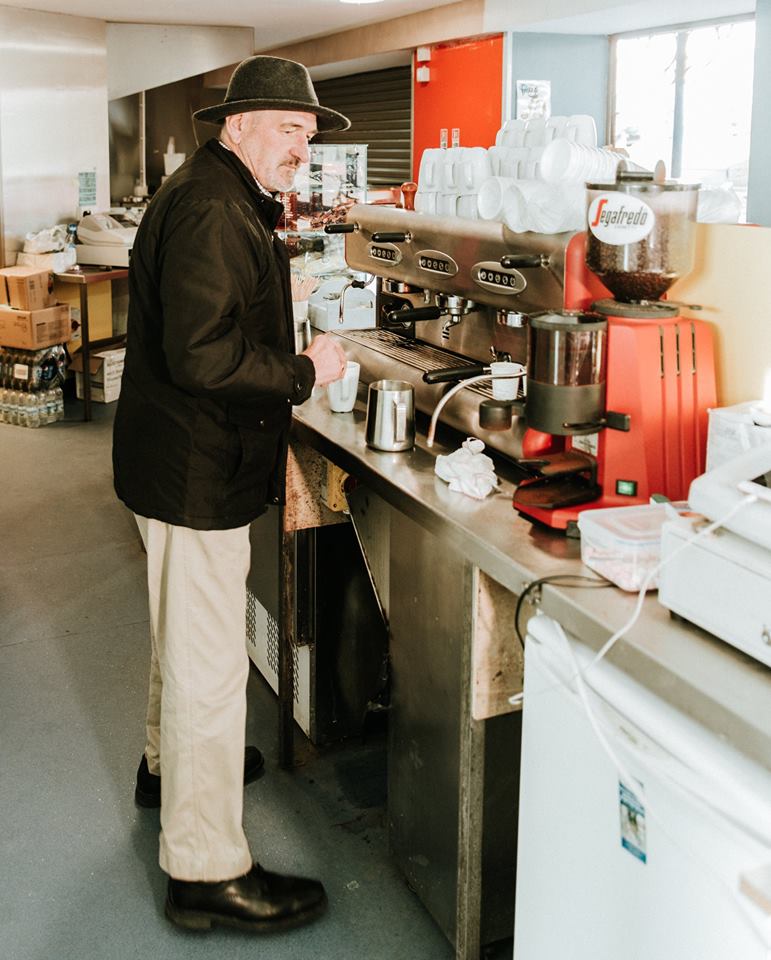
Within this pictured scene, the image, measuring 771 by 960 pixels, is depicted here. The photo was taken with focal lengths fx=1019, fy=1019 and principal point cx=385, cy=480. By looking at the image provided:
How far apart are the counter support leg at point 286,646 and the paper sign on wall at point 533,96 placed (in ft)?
16.1

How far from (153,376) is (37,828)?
1192mm

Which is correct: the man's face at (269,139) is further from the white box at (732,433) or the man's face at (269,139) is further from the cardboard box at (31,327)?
the cardboard box at (31,327)

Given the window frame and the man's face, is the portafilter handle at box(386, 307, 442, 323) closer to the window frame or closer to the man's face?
the man's face

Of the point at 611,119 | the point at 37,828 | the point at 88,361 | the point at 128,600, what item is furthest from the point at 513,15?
the point at 37,828

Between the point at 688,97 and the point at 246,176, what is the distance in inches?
196

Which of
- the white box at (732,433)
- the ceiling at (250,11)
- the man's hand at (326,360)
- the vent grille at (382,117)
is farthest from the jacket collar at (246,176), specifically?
the vent grille at (382,117)

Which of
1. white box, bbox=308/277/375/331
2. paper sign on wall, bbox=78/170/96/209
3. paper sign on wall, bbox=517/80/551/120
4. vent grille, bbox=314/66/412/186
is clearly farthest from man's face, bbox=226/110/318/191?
vent grille, bbox=314/66/412/186

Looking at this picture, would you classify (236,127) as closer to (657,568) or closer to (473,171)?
(473,171)

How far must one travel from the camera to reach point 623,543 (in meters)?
1.47

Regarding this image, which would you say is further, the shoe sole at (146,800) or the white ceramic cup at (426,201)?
the white ceramic cup at (426,201)

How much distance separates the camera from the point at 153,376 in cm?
196

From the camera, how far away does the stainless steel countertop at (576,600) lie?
1.19m

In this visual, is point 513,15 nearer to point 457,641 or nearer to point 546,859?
point 457,641

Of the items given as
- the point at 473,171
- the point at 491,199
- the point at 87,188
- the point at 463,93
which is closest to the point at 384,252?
the point at 473,171
